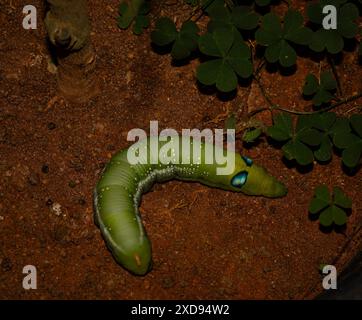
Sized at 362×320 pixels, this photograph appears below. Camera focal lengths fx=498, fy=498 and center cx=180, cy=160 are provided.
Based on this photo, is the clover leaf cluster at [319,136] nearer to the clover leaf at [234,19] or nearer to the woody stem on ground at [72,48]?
the clover leaf at [234,19]

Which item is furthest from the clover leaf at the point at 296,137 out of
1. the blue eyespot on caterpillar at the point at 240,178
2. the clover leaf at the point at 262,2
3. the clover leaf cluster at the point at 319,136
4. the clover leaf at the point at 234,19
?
the clover leaf at the point at 262,2

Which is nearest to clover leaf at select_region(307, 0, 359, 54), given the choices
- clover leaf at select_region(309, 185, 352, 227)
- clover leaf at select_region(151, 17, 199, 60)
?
clover leaf at select_region(151, 17, 199, 60)

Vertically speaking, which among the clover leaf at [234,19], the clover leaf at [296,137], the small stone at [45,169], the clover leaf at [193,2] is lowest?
the small stone at [45,169]

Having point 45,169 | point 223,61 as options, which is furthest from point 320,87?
point 45,169

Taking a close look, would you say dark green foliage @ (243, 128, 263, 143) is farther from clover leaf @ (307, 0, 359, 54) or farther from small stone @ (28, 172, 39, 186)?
small stone @ (28, 172, 39, 186)
